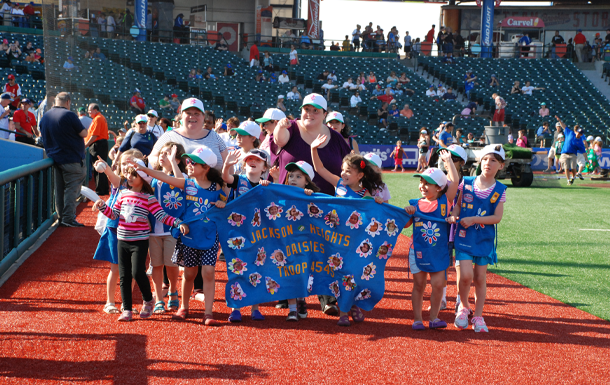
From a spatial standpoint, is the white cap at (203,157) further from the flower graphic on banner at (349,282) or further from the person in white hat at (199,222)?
the flower graphic on banner at (349,282)

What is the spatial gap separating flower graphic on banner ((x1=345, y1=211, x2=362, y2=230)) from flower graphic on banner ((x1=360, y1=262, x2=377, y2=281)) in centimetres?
38

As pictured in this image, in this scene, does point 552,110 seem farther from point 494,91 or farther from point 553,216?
point 553,216

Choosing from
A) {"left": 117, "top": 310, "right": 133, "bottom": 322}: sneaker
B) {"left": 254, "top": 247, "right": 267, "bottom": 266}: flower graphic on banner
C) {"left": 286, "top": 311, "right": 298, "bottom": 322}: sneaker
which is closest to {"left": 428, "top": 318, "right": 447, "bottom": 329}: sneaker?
{"left": 286, "top": 311, "right": 298, "bottom": 322}: sneaker

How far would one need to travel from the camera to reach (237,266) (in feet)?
18.2

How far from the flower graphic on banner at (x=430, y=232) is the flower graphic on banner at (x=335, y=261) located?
81 cm

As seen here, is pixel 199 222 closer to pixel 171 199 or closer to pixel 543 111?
pixel 171 199

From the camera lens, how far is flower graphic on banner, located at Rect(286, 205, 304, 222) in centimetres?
563

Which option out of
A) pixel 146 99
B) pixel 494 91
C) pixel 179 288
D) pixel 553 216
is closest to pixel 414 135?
pixel 494 91

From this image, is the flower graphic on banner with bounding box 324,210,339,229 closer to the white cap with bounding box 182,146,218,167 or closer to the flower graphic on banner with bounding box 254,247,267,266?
the flower graphic on banner with bounding box 254,247,267,266

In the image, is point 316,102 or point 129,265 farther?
point 316,102

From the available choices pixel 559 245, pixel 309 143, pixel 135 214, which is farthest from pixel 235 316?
pixel 559 245

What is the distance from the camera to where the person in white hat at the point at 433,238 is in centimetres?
528

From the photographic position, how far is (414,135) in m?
27.9

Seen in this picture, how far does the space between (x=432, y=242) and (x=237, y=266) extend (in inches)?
70.3
